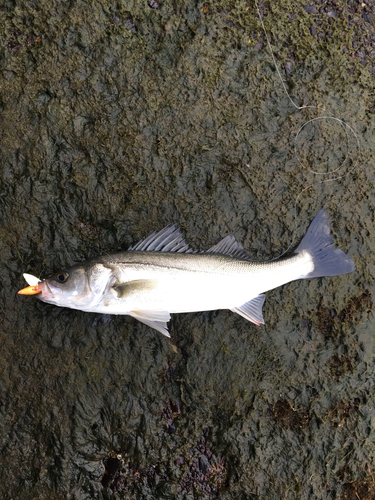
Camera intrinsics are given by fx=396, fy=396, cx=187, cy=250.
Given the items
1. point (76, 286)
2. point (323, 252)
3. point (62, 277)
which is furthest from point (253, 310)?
point (62, 277)

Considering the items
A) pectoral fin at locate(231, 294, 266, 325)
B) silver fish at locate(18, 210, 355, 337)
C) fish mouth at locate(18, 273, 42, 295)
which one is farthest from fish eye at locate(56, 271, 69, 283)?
pectoral fin at locate(231, 294, 266, 325)

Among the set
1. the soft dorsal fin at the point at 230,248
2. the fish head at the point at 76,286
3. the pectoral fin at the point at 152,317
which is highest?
the soft dorsal fin at the point at 230,248

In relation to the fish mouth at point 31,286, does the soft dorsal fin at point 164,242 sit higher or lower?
higher

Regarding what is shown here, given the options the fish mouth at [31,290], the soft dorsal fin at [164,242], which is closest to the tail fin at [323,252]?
the soft dorsal fin at [164,242]

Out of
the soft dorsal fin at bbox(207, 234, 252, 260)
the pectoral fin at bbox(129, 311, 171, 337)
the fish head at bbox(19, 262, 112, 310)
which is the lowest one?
the pectoral fin at bbox(129, 311, 171, 337)

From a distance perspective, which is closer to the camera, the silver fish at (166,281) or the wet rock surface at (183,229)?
the silver fish at (166,281)

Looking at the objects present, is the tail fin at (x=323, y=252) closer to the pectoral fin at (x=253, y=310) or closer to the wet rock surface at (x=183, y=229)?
the wet rock surface at (x=183, y=229)

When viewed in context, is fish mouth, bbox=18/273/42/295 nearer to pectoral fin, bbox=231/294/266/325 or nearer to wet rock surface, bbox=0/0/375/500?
wet rock surface, bbox=0/0/375/500
